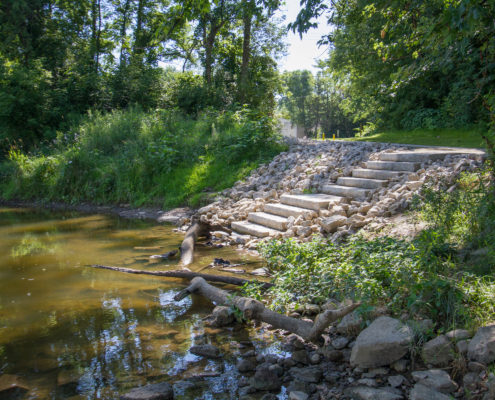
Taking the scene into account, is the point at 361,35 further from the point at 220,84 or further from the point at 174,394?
the point at 174,394

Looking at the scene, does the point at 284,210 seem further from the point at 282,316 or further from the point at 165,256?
the point at 282,316

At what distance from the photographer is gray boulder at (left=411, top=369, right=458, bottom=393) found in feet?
7.93

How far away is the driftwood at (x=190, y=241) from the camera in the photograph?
20.4ft

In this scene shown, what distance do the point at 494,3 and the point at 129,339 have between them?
468 centimetres

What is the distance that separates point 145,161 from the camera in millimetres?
12484

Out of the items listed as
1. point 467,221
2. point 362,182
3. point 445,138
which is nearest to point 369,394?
point 467,221

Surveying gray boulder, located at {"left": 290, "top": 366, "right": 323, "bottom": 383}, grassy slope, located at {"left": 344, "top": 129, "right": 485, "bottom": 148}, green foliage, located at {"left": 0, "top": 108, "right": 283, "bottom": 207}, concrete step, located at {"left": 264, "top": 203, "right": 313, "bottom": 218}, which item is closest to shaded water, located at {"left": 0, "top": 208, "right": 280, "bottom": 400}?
gray boulder, located at {"left": 290, "top": 366, "right": 323, "bottom": 383}

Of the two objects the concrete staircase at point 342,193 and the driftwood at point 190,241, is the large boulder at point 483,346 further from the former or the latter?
the concrete staircase at point 342,193

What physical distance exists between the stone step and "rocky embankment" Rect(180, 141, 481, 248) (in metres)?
0.12

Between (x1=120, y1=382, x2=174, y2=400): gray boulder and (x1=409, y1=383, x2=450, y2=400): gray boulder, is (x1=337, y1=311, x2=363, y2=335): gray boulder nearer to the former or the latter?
(x1=409, y1=383, x2=450, y2=400): gray boulder

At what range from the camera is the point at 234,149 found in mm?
12047

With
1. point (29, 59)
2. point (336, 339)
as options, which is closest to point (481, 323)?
point (336, 339)

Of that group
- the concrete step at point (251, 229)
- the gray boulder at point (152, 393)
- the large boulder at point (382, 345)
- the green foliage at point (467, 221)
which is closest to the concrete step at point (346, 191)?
the concrete step at point (251, 229)

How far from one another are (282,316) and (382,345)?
1.02 metres
